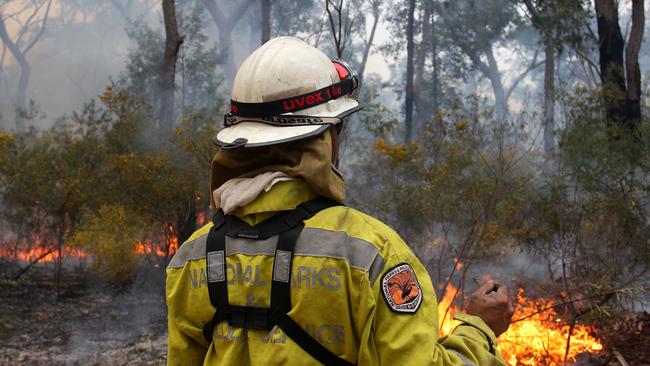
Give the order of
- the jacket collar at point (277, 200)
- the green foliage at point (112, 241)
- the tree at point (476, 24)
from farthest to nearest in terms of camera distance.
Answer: the tree at point (476, 24)
the green foliage at point (112, 241)
the jacket collar at point (277, 200)

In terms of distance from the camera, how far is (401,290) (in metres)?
1.39

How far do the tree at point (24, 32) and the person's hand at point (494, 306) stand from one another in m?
34.8

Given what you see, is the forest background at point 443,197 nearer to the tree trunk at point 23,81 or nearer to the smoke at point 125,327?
the smoke at point 125,327

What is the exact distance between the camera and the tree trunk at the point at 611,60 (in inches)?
375

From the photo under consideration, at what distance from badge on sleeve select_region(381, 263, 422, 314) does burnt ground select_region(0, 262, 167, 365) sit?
20.0ft

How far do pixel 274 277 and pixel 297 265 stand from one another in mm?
62

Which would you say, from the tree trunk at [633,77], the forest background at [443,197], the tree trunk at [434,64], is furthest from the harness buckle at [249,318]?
the tree trunk at [434,64]

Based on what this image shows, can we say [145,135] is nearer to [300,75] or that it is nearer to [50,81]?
[300,75]

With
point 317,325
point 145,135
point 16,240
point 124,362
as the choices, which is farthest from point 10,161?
point 317,325

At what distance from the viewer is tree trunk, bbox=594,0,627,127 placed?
952 centimetres

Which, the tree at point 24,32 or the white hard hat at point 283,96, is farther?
the tree at point 24,32

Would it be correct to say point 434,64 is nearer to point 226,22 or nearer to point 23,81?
point 226,22

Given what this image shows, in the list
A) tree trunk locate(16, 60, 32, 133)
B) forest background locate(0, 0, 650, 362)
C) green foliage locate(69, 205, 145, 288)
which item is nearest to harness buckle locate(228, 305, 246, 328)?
forest background locate(0, 0, 650, 362)

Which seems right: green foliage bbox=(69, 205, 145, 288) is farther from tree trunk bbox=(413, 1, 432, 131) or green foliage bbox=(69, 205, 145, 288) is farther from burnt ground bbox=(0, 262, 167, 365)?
tree trunk bbox=(413, 1, 432, 131)
